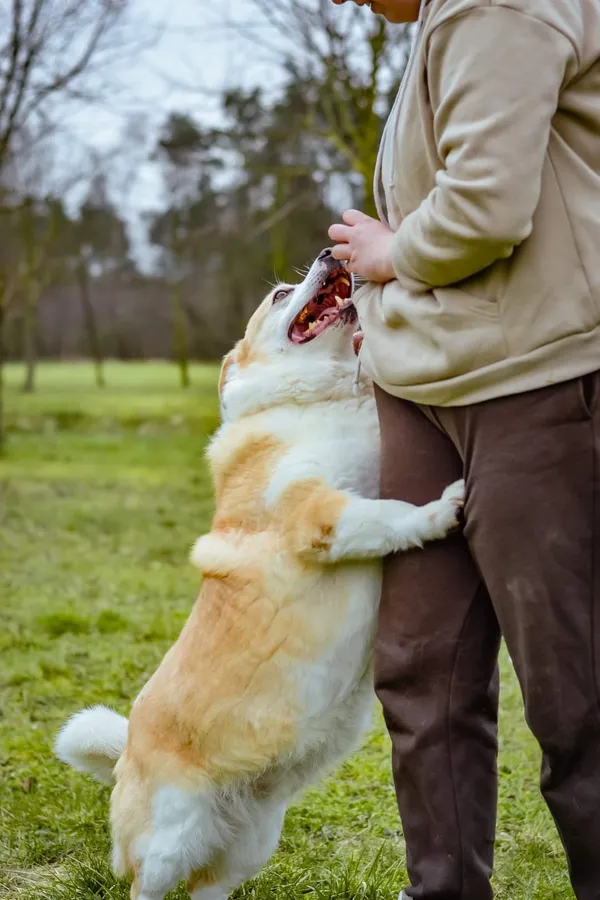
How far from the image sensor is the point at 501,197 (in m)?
1.56

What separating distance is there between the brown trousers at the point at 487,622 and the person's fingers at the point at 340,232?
1.19ft

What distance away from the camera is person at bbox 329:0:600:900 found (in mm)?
1562

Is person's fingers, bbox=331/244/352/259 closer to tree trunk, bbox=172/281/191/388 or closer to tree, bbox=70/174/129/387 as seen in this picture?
tree trunk, bbox=172/281/191/388

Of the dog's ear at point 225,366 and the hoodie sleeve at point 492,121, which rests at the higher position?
→ the hoodie sleeve at point 492,121

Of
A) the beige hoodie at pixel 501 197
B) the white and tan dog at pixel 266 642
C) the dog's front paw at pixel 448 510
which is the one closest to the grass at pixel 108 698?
the white and tan dog at pixel 266 642

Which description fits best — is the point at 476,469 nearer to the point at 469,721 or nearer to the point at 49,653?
the point at 469,721

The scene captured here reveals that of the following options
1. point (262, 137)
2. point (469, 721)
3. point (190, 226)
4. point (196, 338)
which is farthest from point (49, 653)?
point (196, 338)

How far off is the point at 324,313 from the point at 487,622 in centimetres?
105

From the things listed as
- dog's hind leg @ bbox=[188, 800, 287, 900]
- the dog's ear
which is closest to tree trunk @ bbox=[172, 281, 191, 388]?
the dog's ear

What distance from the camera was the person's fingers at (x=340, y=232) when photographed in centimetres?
199

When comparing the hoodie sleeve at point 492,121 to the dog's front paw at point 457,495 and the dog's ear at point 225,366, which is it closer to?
the dog's front paw at point 457,495

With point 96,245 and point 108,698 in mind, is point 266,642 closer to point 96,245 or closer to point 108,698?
point 108,698

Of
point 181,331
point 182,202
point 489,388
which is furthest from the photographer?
point 181,331

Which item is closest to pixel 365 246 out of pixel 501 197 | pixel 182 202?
pixel 501 197
